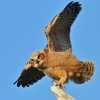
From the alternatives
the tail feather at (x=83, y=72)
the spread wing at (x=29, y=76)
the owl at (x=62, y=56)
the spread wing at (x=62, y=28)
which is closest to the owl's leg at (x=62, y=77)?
the owl at (x=62, y=56)

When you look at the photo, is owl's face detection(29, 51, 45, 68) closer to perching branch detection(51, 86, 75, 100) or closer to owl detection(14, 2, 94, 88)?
owl detection(14, 2, 94, 88)

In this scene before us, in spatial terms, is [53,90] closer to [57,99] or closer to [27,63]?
[57,99]

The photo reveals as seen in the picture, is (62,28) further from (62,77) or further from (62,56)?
(62,77)

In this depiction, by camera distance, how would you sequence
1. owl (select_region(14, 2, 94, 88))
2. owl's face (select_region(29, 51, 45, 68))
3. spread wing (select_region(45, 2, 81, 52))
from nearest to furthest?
owl (select_region(14, 2, 94, 88)) → spread wing (select_region(45, 2, 81, 52)) → owl's face (select_region(29, 51, 45, 68))

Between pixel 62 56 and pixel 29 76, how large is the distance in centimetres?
186

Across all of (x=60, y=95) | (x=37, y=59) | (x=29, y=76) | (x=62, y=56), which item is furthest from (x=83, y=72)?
(x=60, y=95)

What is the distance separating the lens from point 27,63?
14.0 m

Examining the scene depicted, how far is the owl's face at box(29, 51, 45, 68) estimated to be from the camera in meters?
13.2

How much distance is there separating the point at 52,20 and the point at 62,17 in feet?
1.10

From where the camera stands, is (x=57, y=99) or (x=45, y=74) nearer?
(x=57, y=99)

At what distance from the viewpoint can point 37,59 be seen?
1315cm

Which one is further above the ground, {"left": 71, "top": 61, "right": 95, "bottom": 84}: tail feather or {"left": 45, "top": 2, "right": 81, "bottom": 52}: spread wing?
{"left": 45, "top": 2, "right": 81, "bottom": 52}: spread wing

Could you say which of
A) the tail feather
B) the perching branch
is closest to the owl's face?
the tail feather

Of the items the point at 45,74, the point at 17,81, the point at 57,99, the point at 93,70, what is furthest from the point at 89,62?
the point at 57,99
